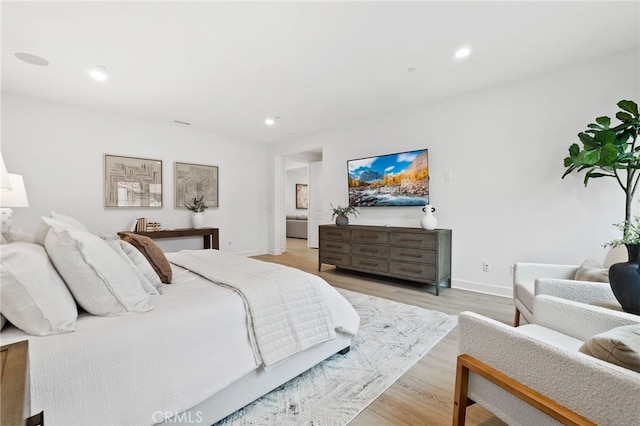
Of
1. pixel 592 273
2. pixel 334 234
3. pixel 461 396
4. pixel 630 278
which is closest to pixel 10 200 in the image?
pixel 461 396

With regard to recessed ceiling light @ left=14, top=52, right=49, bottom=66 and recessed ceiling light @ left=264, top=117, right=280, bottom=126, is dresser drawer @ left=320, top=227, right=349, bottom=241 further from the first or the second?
recessed ceiling light @ left=14, top=52, right=49, bottom=66

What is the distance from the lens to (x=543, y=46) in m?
2.46

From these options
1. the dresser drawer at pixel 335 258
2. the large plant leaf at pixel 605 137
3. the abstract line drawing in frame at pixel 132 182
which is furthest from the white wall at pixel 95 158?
the large plant leaf at pixel 605 137

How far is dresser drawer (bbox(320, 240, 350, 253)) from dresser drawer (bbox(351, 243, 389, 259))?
0.44 feet

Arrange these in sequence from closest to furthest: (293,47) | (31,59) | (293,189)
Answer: (293,47) < (31,59) < (293,189)

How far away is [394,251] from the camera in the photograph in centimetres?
369

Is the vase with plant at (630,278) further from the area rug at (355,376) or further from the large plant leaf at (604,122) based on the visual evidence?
the large plant leaf at (604,122)

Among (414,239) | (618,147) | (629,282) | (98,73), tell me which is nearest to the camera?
(629,282)

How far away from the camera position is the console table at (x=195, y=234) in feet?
13.9

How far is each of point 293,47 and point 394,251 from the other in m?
2.65

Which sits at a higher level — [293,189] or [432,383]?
[293,189]

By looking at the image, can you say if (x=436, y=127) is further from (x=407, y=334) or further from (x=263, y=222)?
(x=263, y=222)

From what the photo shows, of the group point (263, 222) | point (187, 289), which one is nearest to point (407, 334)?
point (187, 289)

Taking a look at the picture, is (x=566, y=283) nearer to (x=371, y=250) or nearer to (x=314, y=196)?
(x=371, y=250)
